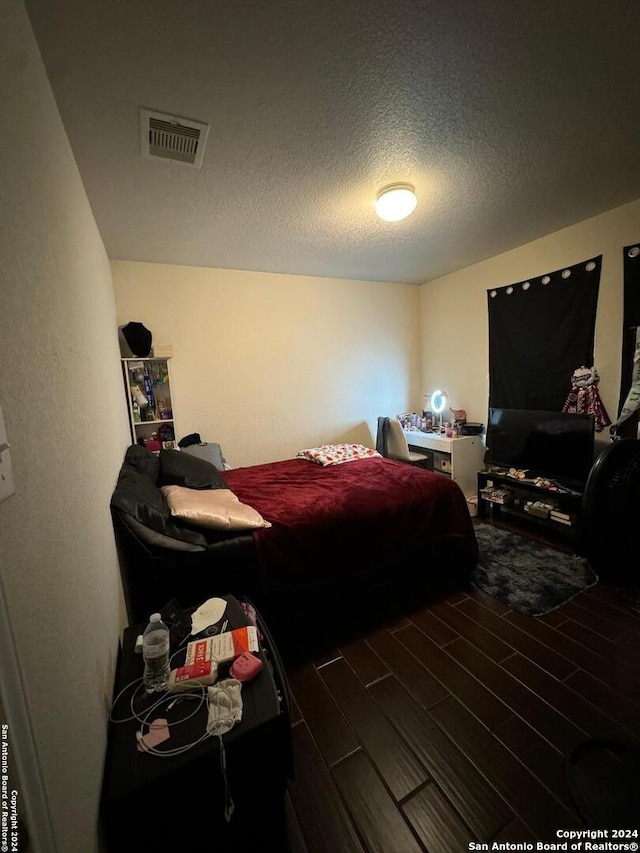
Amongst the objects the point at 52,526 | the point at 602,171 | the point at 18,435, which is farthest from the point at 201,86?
the point at 602,171

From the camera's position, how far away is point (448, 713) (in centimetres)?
138

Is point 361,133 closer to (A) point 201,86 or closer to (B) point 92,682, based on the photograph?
(A) point 201,86

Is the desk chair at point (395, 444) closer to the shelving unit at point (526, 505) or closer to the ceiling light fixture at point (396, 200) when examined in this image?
the shelving unit at point (526, 505)

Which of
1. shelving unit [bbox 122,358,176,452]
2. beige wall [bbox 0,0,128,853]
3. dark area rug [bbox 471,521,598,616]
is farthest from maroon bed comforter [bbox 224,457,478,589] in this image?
shelving unit [bbox 122,358,176,452]

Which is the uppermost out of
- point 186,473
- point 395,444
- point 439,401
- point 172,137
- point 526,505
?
point 172,137

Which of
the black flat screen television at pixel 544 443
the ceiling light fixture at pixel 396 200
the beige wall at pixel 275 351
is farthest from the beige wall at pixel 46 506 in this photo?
the black flat screen television at pixel 544 443

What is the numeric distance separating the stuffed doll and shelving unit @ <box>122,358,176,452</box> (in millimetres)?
3426

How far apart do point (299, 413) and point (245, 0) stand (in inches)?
114

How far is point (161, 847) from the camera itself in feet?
2.59

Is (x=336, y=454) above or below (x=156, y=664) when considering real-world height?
above

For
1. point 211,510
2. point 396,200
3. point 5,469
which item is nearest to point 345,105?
point 396,200

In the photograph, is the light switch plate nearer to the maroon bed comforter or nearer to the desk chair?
the maroon bed comforter

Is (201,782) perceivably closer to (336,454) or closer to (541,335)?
(336,454)

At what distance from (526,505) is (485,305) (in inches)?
78.7
